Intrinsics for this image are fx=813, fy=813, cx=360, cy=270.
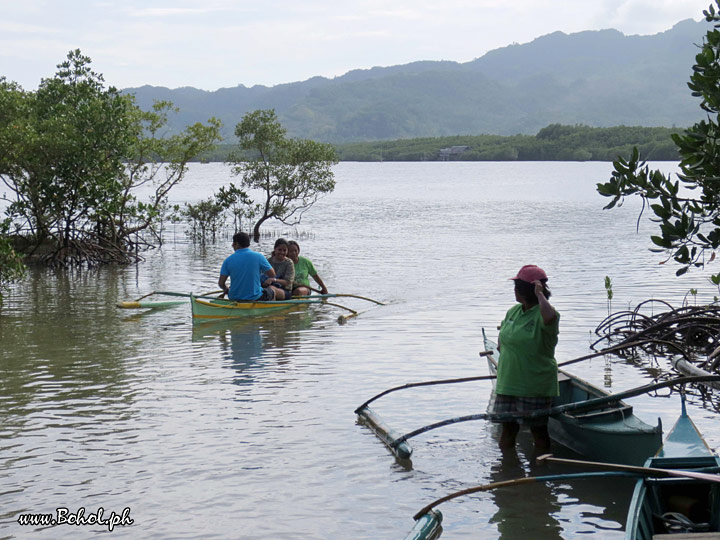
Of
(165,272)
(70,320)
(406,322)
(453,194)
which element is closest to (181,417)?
(406,322)

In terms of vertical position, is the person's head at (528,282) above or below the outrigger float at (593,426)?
above

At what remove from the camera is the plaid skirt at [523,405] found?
6.64 metres

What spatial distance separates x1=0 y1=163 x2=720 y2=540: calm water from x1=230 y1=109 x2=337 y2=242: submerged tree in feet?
32.2

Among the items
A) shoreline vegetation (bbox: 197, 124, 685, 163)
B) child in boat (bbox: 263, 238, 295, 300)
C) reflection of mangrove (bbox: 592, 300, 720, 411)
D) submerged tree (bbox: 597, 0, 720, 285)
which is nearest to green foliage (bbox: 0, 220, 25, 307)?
child in boat (bbox: 263, 238, 295, 300)

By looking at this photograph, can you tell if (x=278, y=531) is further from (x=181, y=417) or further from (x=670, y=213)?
(x=670, y=213)

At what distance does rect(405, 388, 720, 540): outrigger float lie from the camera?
16.3 ft

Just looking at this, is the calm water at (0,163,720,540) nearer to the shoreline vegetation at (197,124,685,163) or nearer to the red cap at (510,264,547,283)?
the red cap at (510,264,547,283)

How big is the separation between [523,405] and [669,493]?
5.05 feet

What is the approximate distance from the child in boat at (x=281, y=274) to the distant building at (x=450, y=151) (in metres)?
130

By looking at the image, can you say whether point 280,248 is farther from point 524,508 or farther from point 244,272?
point 524,508

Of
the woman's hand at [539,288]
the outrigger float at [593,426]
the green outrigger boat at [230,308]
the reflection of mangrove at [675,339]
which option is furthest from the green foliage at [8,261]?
the woman's hand at [539,288]

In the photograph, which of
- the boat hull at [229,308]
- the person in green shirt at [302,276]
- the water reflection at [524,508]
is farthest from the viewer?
the person in green shirt at [302,276]

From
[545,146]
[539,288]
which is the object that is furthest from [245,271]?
[545,146]

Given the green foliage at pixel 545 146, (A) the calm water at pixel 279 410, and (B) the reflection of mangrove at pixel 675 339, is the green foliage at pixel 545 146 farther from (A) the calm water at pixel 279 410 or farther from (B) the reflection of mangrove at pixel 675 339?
(B) the reflection of mangrove at pixel 675 339
